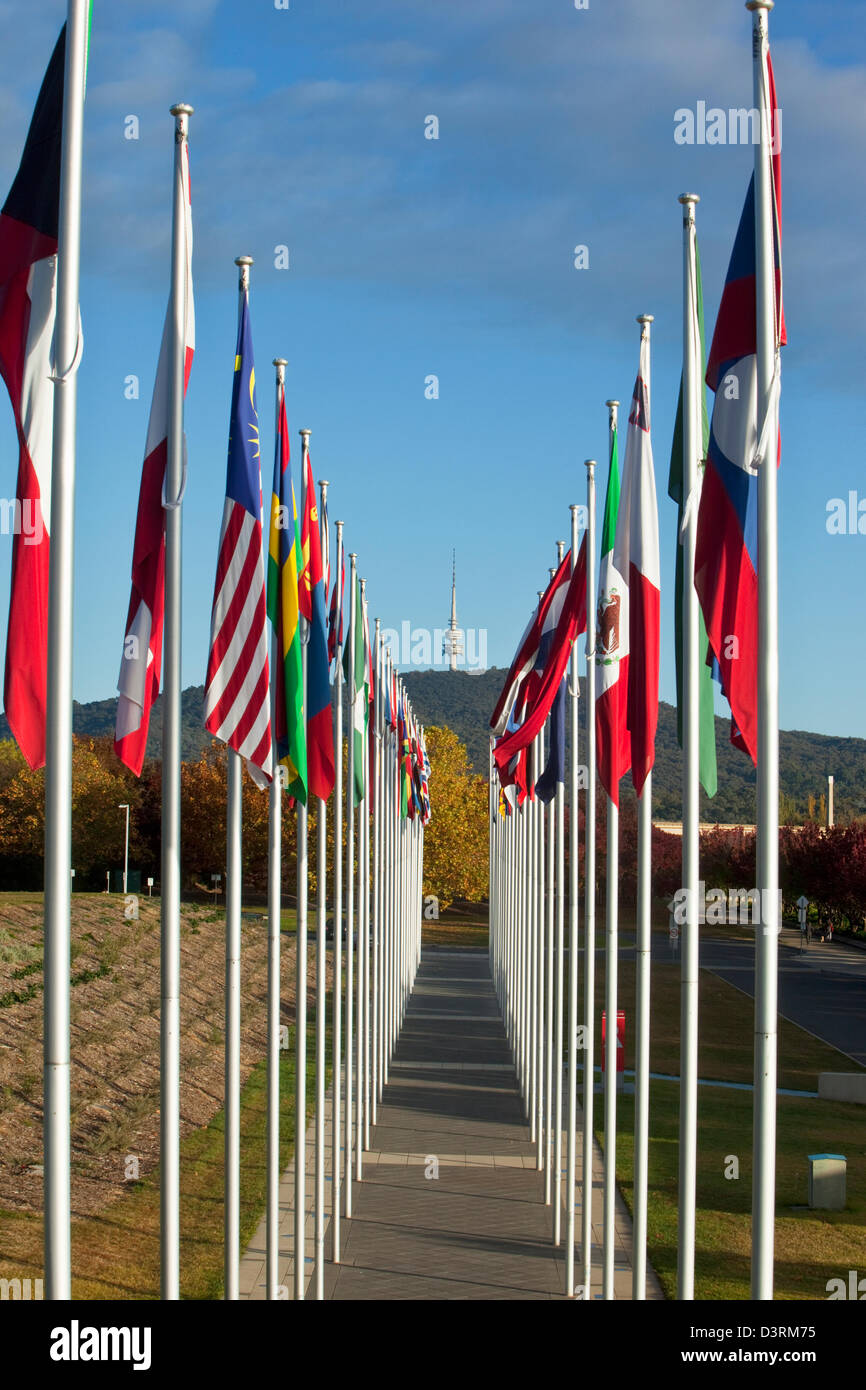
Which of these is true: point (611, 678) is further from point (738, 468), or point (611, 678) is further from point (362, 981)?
point (362, 981)

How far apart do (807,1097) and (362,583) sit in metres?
14.5

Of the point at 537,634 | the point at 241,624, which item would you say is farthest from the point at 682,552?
the point at 537,634

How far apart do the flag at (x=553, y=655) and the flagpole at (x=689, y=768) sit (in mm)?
4259

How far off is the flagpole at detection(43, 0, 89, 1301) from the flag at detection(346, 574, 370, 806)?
1107 cm

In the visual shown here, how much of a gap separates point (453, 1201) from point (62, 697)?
13.5 meters

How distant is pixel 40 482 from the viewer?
7992 millimetres

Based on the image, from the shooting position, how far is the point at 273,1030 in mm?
11617

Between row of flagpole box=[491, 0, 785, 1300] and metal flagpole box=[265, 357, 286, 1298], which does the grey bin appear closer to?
row of flagpole box=[491, 0, 785, 1300]

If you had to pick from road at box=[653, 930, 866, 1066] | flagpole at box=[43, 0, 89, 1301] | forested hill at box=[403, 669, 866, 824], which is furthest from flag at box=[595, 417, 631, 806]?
forested hill at box=[403, 669, 866, 824]

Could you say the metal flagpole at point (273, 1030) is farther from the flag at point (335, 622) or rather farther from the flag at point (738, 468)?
the flag at point (335, 622)

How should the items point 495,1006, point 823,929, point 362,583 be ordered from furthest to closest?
point 823,929 < point 495,1006 < point 362,583

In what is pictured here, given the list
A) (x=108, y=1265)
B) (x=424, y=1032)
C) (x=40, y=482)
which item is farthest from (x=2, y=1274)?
(x=424, y=1032)

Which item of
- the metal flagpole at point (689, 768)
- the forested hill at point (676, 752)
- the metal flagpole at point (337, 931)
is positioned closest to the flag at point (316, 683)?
the metal flagpole at point (337, 931)
